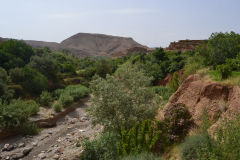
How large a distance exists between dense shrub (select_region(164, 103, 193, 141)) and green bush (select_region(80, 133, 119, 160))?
2109 millimetres

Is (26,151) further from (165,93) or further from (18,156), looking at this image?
(165,93)

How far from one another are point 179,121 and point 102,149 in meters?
3.10

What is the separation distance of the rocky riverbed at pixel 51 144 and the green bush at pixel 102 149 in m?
1.27

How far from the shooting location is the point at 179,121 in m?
6.57

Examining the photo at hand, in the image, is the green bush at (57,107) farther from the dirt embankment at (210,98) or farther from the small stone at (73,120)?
the dirt embankment at (210,98)

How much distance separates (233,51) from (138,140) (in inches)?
286

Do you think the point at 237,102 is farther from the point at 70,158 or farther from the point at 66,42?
the point at 66,42

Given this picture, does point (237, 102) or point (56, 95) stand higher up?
point (237, 102)

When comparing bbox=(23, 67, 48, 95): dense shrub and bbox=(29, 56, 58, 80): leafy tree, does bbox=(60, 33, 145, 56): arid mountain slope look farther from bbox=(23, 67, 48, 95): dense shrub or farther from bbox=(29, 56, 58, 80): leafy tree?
bbox=(23, 67, 48, 95): dense shrub

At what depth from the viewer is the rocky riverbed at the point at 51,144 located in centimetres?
921

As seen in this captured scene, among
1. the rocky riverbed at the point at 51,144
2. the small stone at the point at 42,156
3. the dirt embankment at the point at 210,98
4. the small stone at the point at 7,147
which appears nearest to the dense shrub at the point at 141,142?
the dirt embankment at the point at 210,98

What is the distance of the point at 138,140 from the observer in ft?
20.1

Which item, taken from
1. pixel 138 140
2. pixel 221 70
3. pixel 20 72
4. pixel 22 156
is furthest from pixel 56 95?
pixel 221 70

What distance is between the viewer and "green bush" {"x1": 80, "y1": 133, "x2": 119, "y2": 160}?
6545mm
